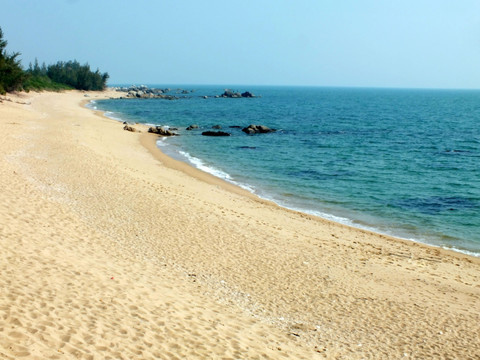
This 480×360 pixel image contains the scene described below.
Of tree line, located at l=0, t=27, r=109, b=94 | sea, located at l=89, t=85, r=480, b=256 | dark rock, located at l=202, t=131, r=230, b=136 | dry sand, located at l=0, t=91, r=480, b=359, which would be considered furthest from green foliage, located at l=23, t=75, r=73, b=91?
dry sand, located at l=0, t=91, r=480, b=359

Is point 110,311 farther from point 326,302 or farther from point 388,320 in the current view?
point 388,320

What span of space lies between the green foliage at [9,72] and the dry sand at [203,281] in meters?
42.8

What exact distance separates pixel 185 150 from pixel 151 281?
1158 inches

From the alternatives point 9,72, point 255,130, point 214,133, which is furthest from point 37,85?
point 255,130

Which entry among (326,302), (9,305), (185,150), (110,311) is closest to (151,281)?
(110,311)

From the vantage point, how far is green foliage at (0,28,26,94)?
57806 mm

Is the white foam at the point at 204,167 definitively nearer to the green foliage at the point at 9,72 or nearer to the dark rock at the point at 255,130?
the dark rock at the point at 255,130

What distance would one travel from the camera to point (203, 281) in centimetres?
1245

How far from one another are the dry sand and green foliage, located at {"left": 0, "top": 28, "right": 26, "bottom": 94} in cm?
4278

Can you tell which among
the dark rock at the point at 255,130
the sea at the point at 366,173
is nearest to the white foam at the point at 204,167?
the sea at the point at 366,173

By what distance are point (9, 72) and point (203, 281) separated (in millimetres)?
58924

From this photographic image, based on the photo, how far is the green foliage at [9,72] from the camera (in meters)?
57.8

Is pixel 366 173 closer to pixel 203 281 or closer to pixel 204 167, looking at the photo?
pixel 204 167

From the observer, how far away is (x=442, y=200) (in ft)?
81.6
